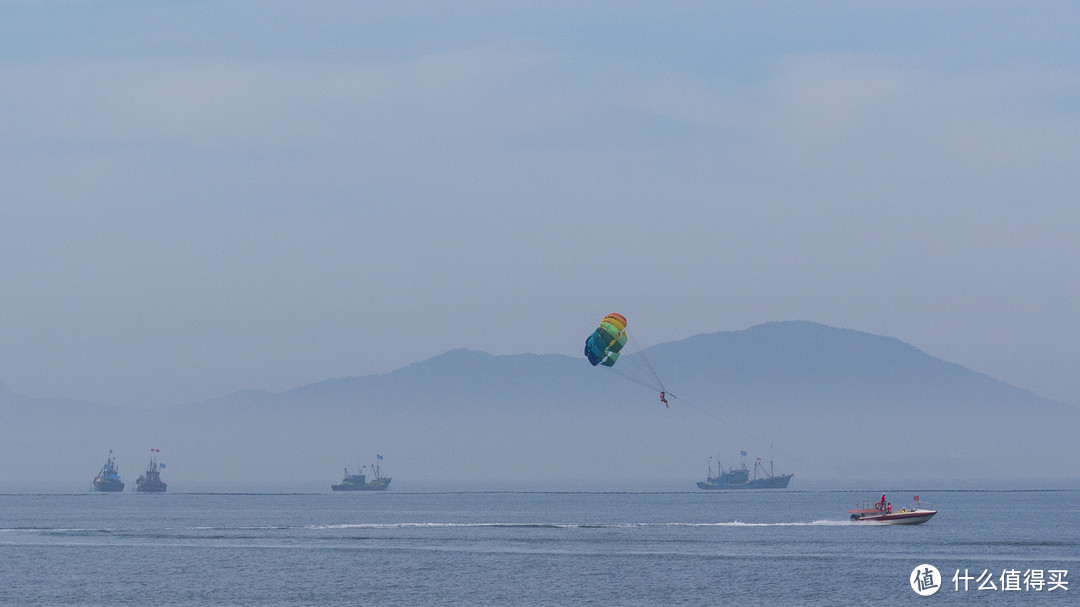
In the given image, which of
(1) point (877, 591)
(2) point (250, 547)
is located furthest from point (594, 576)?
(2) point (250, 547)

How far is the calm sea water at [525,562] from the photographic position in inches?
3167

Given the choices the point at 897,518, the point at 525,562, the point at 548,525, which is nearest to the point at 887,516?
the point at 897,518

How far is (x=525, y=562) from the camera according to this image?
100562 mm

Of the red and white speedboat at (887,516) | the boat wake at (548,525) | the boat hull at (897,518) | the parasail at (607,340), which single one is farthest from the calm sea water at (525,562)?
the parasail at (607,340)

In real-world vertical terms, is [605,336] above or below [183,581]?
above

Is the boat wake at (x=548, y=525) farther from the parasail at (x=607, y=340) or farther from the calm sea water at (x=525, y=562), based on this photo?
the parasail at (x=607, y=340)

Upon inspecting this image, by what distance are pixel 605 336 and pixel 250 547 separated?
37955 mm

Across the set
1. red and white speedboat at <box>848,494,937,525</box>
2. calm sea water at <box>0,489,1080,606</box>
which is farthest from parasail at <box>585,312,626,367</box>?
red and white speedboat at <box>848,494,937,525</box>

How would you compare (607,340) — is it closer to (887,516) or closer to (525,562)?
(525,562)

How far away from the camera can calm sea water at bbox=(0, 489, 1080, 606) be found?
8044 cm

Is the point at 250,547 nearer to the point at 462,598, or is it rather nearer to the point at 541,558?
the point at 541,558

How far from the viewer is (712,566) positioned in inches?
3750

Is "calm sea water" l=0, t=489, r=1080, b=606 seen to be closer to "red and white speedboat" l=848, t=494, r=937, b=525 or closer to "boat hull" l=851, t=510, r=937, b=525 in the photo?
"boat hull" l=851, t=510, r=937, b=525

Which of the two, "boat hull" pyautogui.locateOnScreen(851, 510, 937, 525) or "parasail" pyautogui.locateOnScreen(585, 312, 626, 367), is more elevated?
"parasail" pyautogui.locateOnScreen(585, 312, 626, 367)
